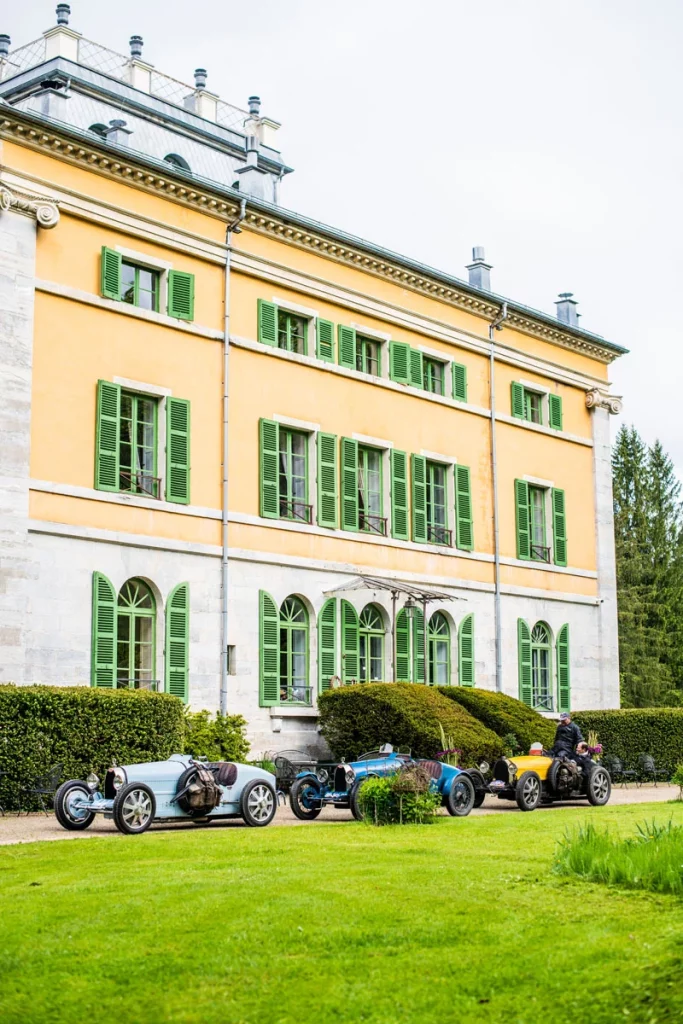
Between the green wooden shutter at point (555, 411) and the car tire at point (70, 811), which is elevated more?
the green wooden shutter at point (555, 411)

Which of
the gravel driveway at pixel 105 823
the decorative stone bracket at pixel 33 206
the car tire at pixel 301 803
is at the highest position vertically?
the decorative stone bracket at pixel 33 206

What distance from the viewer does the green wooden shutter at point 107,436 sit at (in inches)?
878

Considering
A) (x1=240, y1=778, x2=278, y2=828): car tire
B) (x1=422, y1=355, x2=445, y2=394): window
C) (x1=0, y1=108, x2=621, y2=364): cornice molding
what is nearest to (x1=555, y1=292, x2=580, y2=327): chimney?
(x1=0, y1=108, x2=621, y2=364): cornice molding

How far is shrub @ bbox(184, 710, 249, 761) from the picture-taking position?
22.5 meters

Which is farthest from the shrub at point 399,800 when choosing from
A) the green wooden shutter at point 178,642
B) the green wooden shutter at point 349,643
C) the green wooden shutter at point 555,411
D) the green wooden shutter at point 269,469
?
the green wooden shutter at point 555,411

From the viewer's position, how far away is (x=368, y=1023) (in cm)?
620

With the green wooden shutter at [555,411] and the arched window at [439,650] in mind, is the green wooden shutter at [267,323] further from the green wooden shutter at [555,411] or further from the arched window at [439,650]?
the green wooden shutter at [555,411]

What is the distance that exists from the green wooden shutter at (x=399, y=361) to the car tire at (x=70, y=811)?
591 inches

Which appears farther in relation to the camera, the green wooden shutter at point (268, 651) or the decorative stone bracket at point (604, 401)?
the decorative stone bracket at point (604, 401)

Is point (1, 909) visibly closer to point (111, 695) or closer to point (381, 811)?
point (381, 811)

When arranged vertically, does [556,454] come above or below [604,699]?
above

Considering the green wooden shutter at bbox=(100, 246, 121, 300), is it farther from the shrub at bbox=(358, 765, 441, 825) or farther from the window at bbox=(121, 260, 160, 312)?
the shrub at bbox=(358, 765, 441, 825)

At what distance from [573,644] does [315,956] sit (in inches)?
1029

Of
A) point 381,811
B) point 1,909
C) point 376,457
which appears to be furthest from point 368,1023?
point 376,457
